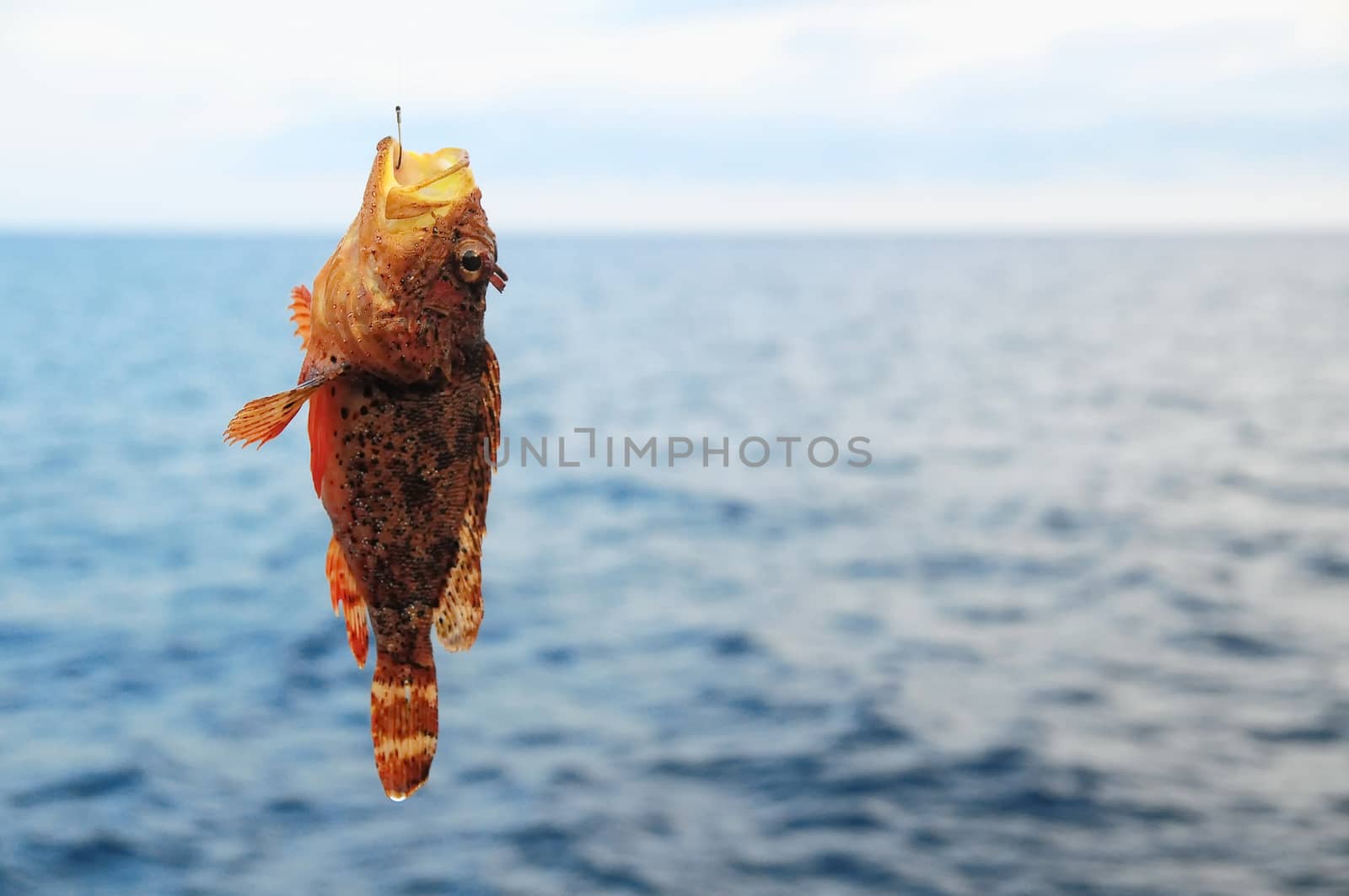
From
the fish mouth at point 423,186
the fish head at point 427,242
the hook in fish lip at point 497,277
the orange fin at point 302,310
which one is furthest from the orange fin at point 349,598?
the fish mouth at point 423,186

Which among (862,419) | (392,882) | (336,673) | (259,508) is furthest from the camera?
(862,419)

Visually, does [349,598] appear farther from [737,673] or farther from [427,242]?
[737,673]

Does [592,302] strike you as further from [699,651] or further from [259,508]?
[699,651]

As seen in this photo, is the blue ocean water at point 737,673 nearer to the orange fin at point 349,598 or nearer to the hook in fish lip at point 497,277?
the orange fin at point 349,598

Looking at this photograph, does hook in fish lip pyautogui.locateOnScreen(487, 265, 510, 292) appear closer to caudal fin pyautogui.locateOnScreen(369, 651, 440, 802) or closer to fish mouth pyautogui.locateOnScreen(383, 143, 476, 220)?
fish mouth pyautogui.locateOnScreen(383, 143, 476, 220)

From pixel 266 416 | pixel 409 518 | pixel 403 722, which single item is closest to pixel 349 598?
pixel 409 518

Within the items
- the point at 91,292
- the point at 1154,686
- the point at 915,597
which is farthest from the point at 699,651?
the point at 91,292
